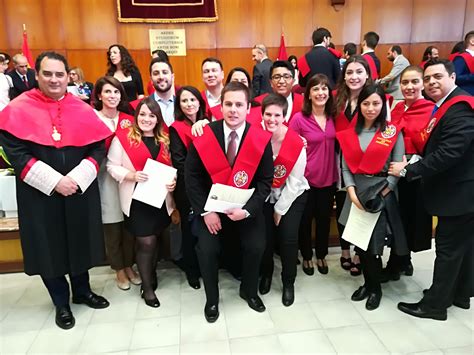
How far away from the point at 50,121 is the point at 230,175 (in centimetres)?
113

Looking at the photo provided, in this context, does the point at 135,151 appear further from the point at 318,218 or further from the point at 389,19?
the point at 389,19

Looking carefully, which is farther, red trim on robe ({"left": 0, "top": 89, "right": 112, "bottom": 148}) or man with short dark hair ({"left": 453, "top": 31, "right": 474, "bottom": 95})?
man with short dark hair ({"left": 453, "top": 31, "right": 474, "bottom": 95})

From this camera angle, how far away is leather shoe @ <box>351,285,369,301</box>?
2.63 metres

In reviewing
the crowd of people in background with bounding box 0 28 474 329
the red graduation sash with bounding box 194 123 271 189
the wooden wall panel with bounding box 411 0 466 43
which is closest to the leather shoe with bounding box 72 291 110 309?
the crowd of people in background with bounding box 0 28 474 329

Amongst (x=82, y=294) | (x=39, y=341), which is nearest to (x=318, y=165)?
(x=82, y=294)

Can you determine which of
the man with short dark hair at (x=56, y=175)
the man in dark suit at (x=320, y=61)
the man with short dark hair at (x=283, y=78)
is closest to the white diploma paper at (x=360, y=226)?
the man with short dark hair at (x=283, y=78)

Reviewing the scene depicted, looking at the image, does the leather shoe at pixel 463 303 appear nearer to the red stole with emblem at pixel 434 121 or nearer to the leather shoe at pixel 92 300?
the red stole with emblem at pixel 434 121

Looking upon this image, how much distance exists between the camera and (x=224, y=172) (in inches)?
89.0

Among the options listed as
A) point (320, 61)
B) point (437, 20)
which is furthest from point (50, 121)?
point (437, 20)

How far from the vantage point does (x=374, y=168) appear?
2.38 metres

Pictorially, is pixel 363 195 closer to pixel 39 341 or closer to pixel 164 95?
pixel 164 95

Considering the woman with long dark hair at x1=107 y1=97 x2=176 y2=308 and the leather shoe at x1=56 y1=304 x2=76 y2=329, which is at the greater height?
the woman with long dark hair at x1=107 y1=97 x2=176 y2=308

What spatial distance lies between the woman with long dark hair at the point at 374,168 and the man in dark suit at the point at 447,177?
0.11 meters

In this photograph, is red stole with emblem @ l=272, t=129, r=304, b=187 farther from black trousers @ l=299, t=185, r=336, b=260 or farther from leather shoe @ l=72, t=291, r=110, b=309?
leather shoe @ l=72, t=291, r=110, b=309
